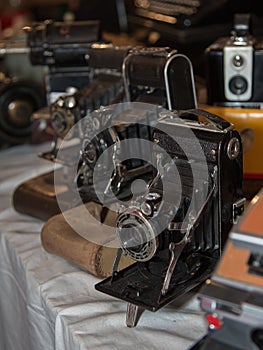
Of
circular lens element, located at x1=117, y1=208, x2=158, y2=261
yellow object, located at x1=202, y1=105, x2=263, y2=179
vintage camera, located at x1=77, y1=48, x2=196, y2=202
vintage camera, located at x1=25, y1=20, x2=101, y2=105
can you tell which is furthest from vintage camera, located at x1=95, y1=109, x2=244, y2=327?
vintage camera, located at x1=25, y1=20, x2=101, y2=105

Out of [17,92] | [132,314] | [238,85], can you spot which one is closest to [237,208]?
[132,314]

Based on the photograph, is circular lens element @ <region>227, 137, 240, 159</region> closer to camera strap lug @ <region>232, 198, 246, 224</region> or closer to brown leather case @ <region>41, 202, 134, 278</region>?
camera strap lug @ <region>232, 198, 246, 224</region>

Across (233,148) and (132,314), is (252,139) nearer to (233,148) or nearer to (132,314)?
(233,148)

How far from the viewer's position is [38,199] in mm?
1103

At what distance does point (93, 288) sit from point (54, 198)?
238 millimetres

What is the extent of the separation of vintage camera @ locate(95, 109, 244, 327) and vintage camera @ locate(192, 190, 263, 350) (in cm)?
17

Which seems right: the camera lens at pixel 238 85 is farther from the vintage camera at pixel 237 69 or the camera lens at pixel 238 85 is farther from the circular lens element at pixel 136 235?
the circular lens element at pixel 136 235

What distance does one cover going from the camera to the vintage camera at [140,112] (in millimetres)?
977

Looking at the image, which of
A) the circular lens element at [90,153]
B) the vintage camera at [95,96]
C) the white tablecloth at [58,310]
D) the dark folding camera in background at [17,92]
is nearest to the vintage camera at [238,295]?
the white tablecloth at [58,310]

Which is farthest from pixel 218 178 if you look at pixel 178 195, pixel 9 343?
pixel 9 343

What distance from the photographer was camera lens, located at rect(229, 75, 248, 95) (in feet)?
3.64

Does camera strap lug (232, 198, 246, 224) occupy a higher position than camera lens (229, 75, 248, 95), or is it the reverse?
camera lens (229, 75, 248, 95)

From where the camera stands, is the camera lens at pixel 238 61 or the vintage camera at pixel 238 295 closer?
the vintage camera at pixel 238 295

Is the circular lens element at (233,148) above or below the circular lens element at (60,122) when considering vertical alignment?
above
